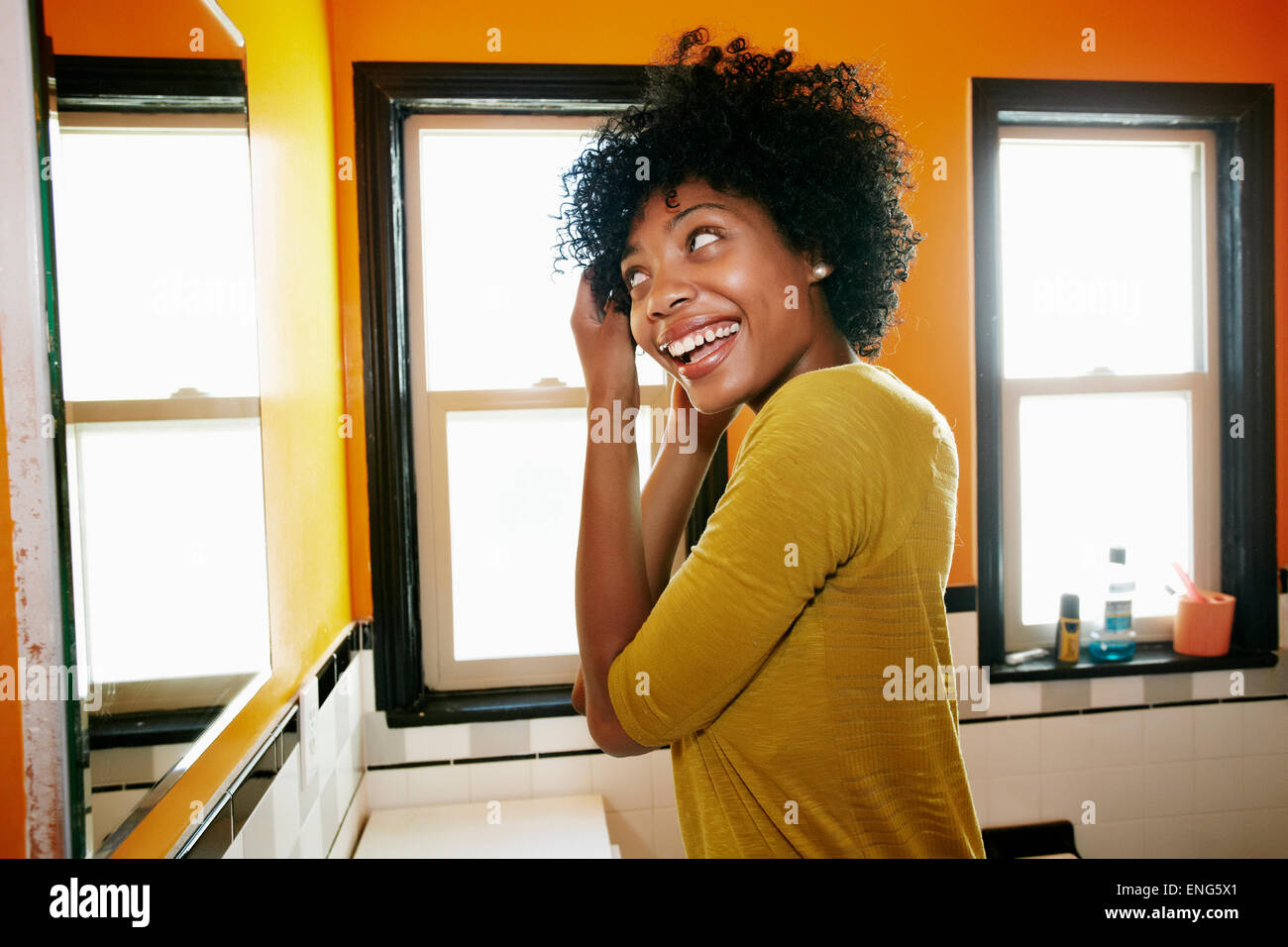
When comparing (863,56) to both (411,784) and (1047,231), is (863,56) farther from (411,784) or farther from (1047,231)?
(411,784)

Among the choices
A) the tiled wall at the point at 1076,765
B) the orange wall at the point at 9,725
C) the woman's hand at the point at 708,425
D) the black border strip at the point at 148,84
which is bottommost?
the tiled wall at the point at 1076,765

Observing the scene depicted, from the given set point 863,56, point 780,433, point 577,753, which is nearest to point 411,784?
point 577,753

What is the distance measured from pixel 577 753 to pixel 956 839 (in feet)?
3.79

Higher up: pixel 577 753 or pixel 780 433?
pixel 780 433

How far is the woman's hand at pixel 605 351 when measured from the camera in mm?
790

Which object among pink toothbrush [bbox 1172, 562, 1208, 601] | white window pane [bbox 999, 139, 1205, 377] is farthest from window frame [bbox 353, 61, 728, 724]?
pink toothbrush [bbox 1172, 562, 1208, 601]

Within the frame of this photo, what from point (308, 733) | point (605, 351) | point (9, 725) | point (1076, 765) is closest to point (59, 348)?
point (9, 725)

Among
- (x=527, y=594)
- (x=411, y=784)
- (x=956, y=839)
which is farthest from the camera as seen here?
(x=527, y=594)

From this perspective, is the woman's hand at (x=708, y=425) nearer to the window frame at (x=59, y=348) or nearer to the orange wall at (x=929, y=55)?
the window frame at (x=59, y=348)

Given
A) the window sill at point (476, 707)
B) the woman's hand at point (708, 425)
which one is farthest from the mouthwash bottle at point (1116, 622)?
the woman's hand at point (708, 425)

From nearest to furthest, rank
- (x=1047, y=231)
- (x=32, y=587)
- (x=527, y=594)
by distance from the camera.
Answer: (x=32, y=587), (x=527, y=594), (x=1047, y=231)

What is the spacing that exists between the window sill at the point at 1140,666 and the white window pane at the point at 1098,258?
0.71m

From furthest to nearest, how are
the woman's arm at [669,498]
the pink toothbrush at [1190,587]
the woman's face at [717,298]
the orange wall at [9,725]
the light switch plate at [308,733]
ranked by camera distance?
the pink toothbrush at [1190,587] → the light switch plate at [308,733] → the woman's arm at [669,498] → the woman's face at [717,298] → the orange wall at [9,725]

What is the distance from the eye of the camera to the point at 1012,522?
1.91 metres
